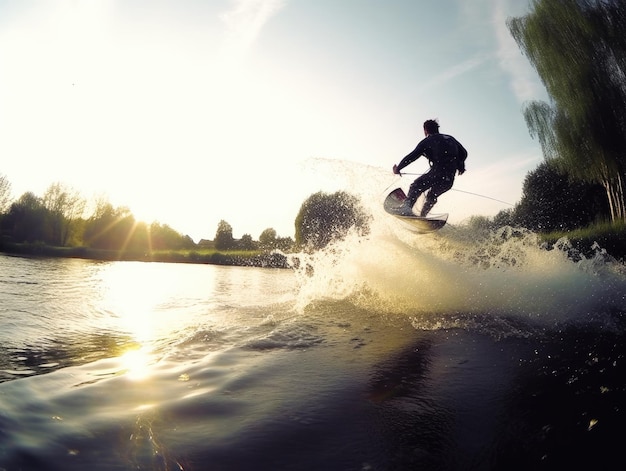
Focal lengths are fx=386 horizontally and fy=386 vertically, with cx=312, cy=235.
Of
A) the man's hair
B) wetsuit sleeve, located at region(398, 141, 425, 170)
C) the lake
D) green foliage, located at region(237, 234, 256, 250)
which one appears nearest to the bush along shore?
green foliage, located at region(237, 234, 256, 250)

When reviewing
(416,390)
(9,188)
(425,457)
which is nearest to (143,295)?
(416,390)

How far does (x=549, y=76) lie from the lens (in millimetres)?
18906

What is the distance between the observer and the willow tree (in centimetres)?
1748

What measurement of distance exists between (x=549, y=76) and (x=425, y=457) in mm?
22142

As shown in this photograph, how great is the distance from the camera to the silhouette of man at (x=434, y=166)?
843 cm

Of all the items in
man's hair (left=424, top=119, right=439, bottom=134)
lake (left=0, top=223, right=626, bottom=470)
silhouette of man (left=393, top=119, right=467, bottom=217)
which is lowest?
lake (left=0, top=223, right=626, bottom=470)

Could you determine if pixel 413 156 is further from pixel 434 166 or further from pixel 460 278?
pixel 460 278

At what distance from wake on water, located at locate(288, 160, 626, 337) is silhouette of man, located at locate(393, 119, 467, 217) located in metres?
0.65

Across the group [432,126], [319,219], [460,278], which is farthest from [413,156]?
[319,219]

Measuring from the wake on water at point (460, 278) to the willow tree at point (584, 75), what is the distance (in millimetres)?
13837

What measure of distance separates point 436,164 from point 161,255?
3693 centimetres

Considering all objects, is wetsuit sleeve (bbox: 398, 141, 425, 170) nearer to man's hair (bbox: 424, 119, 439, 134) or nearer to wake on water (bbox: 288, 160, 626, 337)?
man's hair (bbox: 424, 119, 439, 134)

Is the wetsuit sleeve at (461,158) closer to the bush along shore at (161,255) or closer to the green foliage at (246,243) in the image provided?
the bush along shore at (161,255)

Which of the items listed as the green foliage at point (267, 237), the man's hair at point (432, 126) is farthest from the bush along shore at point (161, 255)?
the man's hair at point (432, 126)
